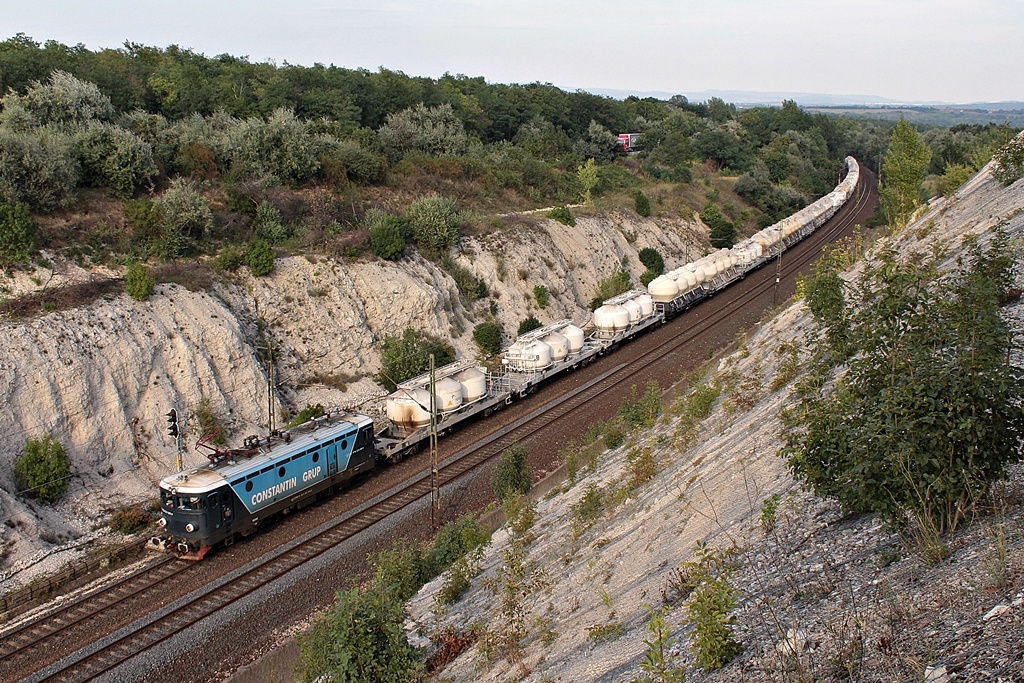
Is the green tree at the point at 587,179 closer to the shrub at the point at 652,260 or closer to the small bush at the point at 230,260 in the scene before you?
the shrub at the point at 652,260

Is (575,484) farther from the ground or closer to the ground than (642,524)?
closer to the ground

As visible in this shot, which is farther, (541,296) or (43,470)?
(541,296)

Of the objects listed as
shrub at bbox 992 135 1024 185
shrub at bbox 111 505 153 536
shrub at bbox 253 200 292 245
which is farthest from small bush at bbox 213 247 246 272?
shrub at bbox 992 135 1024 185

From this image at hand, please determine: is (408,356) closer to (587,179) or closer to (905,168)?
(905,168)

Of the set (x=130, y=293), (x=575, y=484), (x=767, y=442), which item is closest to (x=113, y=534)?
(x=130, y=293)

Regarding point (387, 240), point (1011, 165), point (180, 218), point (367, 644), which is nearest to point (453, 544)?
point (367, 644)

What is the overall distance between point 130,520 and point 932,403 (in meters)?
22.4

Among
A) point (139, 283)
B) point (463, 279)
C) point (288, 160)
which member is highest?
point (288, 160)

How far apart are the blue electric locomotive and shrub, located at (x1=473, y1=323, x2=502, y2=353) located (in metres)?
15.7

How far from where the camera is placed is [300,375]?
34.1 m

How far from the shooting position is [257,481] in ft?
74.7

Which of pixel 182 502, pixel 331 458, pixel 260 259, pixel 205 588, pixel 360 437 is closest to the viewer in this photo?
pixel 205 588

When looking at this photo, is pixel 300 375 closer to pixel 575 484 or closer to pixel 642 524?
pixel 575 484

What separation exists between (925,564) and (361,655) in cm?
846
